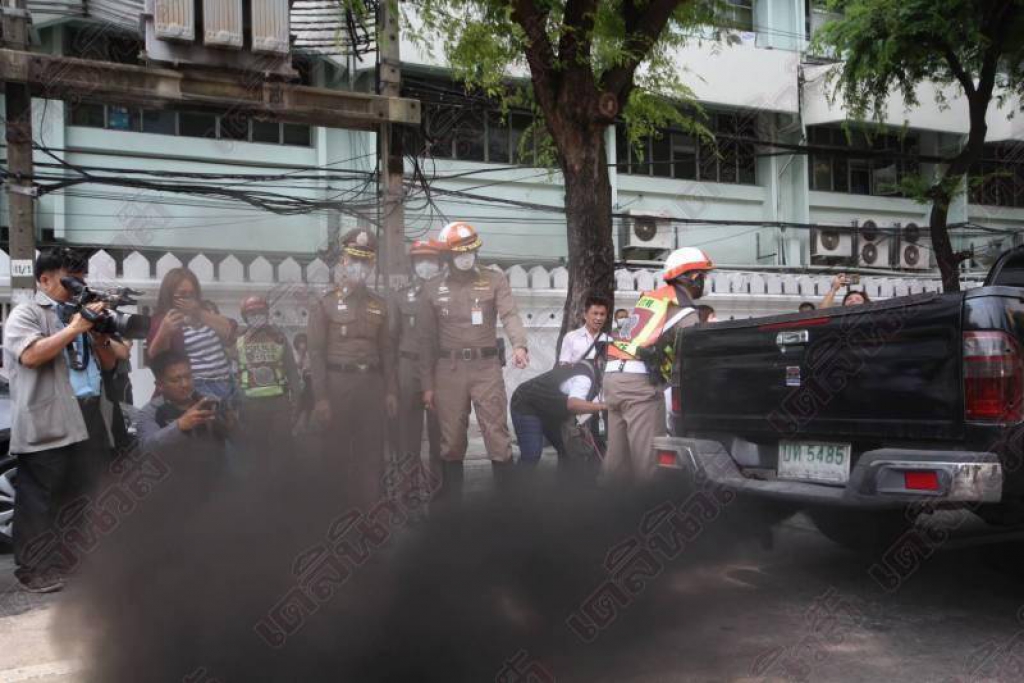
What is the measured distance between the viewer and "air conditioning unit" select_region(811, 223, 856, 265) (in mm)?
19688

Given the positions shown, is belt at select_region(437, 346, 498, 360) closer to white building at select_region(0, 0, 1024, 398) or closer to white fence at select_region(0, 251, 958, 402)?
white fence at select_region(0, 251, 958, 402)

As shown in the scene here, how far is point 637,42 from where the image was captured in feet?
26.4

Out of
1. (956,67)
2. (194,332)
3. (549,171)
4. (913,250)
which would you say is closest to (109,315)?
(194,332)

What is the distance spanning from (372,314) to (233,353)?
37.4 inches

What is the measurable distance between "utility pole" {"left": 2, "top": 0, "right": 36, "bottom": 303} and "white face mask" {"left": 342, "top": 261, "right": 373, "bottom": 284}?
2.73 meters

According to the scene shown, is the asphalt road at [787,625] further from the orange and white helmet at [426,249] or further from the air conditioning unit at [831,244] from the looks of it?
the air conditioning unit at [831,244]

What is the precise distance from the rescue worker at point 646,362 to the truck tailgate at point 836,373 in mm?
360

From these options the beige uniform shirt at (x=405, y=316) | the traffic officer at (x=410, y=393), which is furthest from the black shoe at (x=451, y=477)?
the beige uniform shirt at (x=405, y=316)

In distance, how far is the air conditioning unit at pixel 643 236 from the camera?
1797cm

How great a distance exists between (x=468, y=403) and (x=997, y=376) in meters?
3.49

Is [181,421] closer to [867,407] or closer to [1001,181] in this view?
[867,407]

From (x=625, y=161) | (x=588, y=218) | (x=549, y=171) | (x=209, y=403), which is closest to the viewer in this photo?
(x=209, y=403)

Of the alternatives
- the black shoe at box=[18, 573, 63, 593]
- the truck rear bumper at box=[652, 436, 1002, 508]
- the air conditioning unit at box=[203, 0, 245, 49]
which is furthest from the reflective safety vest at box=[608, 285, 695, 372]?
the air conditioning unit at box=[203, 0, 245, 49]

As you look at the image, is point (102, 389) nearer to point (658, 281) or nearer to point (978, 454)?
point (978, 454)
